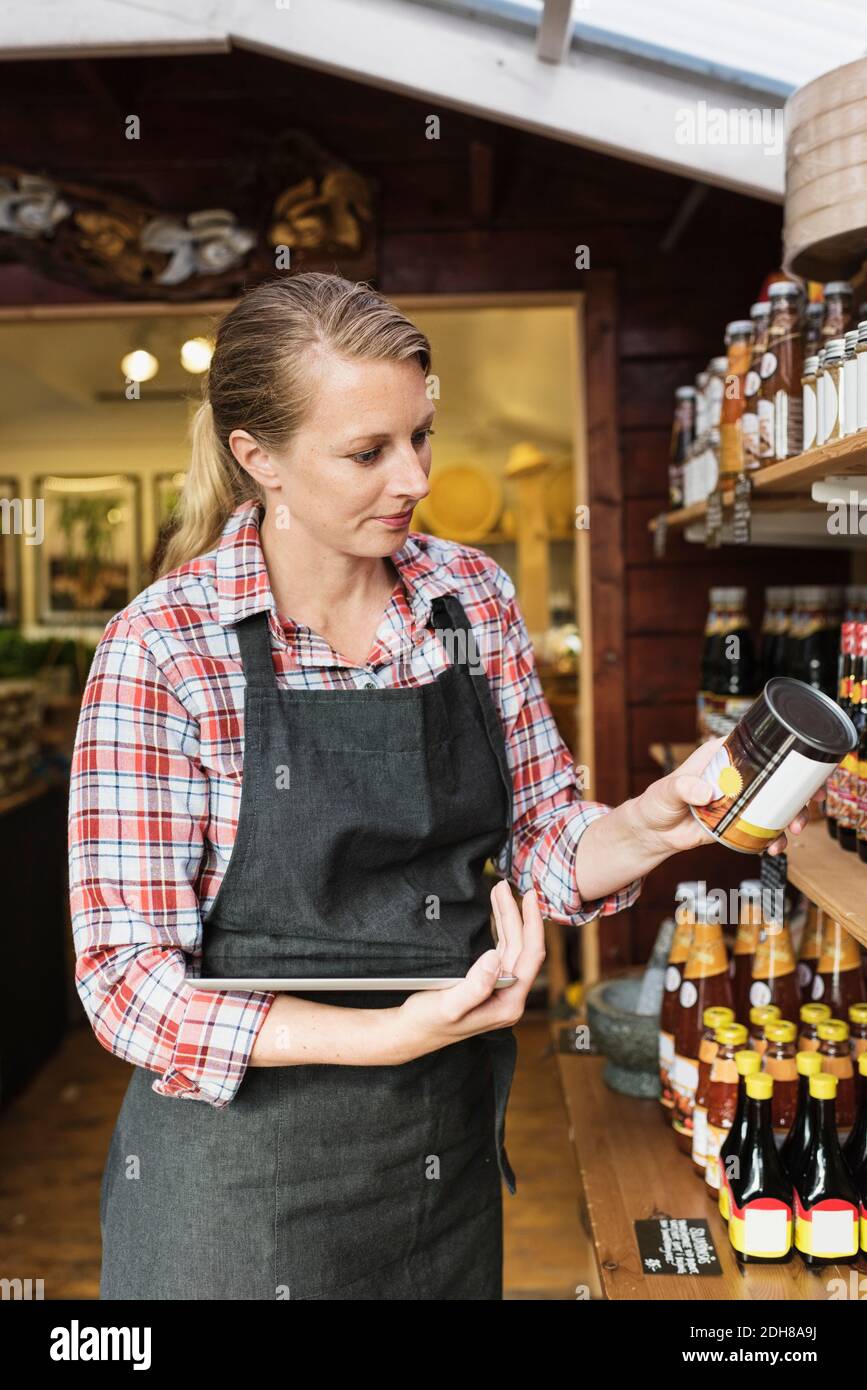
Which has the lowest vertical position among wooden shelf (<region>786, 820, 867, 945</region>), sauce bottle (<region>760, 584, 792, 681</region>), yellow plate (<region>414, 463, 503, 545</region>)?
wooden shelf (<region>786, 820, 867, 945</region>)

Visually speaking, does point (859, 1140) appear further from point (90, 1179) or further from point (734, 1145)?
point (90, 1179)

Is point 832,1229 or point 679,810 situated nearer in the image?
point 679,810

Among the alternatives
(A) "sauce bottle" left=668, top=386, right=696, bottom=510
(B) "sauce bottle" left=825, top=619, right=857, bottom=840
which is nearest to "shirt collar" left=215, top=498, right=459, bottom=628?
(B) "sauce bottle" left=825, top=619, right=857, bottom=840

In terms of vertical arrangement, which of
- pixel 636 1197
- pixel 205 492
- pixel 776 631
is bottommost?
pixel 636 1197

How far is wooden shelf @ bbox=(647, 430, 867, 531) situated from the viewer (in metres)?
1.26

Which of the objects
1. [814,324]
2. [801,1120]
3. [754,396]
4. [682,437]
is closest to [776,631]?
[682,437]

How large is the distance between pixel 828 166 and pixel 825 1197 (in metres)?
1.17

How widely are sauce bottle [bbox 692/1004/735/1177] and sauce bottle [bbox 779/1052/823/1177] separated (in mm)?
158

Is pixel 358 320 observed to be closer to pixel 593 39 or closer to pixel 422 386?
pixel 422 386

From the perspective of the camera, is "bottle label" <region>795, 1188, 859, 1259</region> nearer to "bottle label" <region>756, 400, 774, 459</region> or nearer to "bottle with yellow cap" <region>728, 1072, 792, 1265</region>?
"bottle with yellow cap" <region>728, 1072, 792, 1265</region>

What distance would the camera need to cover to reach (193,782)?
4.42 ft

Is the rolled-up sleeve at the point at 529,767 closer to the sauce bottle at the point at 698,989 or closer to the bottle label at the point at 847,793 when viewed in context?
the bottle label at the point at 847,793

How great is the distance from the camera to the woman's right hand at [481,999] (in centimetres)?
113

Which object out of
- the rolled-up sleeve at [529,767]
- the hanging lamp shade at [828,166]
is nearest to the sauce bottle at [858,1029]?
the rolled-up sleeve at [529,767]
